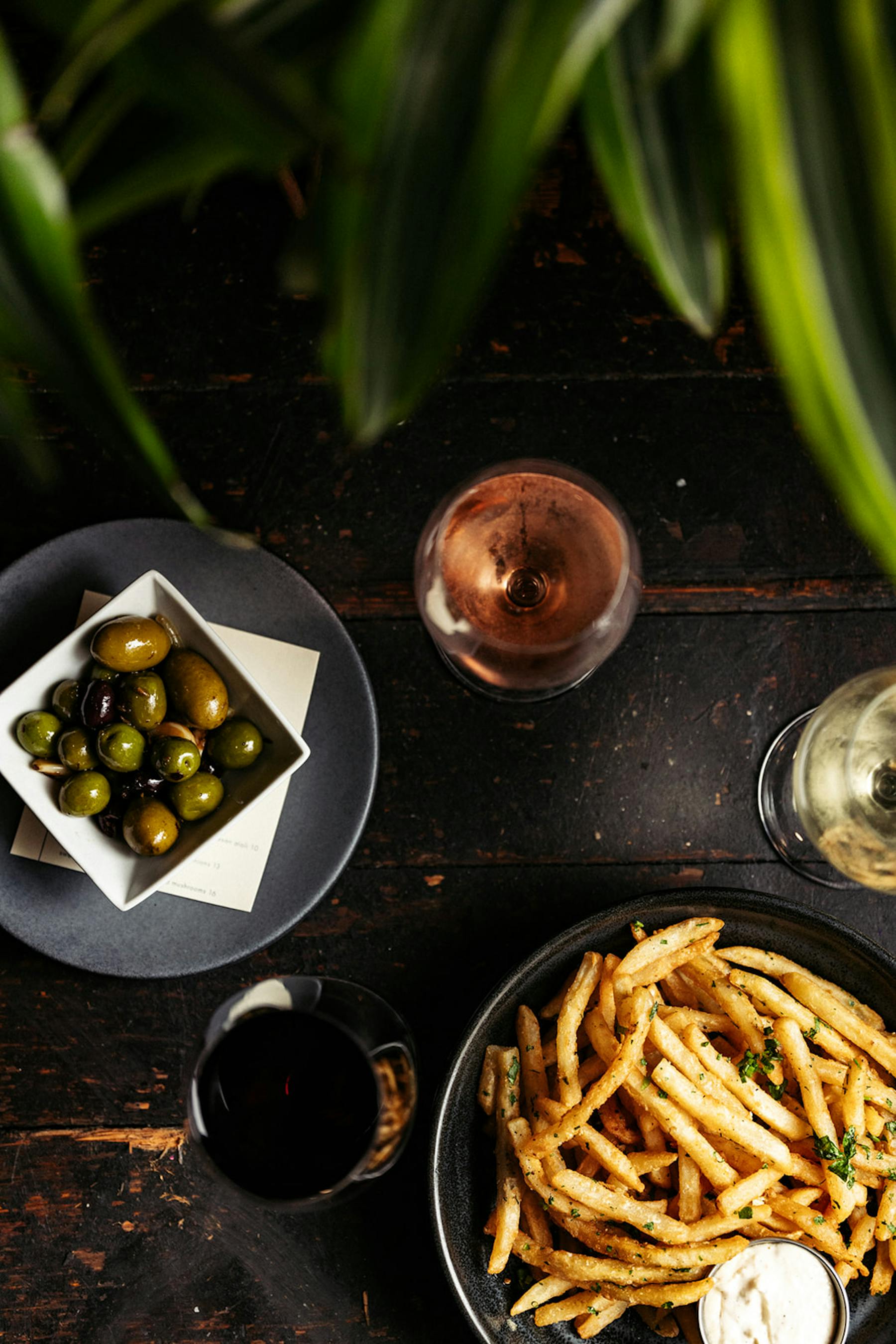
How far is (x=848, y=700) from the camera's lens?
131 centimetres

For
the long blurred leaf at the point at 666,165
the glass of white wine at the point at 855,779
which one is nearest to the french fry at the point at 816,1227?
the glass of white wine at the point at 855,779

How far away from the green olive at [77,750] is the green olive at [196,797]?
0.36 feet

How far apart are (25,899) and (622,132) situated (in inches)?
48.9

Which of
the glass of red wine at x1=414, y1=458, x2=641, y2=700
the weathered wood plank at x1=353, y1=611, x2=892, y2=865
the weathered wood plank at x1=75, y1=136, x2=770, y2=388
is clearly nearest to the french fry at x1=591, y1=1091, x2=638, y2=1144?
the weathered wood plank at x1=353, y1=611, x2=892, y2=865

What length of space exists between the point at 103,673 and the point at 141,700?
0.07 metres

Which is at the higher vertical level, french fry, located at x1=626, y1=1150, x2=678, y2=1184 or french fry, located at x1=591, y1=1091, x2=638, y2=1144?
french fry, located at x1=626, y1=1150, x2=678, y2=1184

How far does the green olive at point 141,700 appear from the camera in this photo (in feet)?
4.29

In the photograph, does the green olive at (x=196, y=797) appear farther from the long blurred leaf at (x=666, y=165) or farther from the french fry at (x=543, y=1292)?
the long blurred leaf at (x=666, y=165)

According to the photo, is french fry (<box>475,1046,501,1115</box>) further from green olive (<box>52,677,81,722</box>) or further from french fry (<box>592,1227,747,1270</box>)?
green olive (<box>52,677,81,722</box>)

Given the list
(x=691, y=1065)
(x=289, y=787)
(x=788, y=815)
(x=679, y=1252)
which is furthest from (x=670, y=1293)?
(x=289, y=787)

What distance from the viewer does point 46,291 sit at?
468 mm

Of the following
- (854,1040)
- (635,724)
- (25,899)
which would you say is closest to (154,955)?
(25,899)

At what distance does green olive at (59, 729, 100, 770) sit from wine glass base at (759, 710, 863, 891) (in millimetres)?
954

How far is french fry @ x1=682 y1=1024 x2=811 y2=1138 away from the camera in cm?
130
